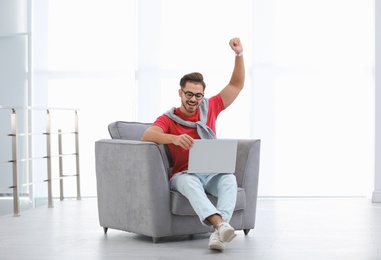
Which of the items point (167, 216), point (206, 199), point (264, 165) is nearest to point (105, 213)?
point (167, 216)

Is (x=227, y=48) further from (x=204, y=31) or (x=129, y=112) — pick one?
(x=129, y=112)

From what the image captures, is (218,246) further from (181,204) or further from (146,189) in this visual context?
(146,189)

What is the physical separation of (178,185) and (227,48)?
3.21 metres

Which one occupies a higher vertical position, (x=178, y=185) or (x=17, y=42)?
(x=17, y=42)

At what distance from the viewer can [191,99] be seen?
419 centimetres

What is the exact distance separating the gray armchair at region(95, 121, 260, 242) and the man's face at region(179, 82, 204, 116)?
26 cm

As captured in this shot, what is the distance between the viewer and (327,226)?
482 cm

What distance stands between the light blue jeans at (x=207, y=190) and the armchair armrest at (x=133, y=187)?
0.11m

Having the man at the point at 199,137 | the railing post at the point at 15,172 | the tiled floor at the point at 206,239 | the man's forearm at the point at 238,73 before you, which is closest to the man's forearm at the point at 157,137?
the man at the point at 199,137

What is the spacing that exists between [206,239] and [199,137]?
20.9 inches

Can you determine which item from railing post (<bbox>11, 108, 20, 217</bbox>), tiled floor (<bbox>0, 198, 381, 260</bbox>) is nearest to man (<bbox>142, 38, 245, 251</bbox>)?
tiled floor (<bbox>0, 198, 381, 260</bbox>)

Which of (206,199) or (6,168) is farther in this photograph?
(6,168)

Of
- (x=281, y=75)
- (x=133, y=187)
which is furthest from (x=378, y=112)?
(x=133, y=187)

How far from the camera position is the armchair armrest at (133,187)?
162 inches
